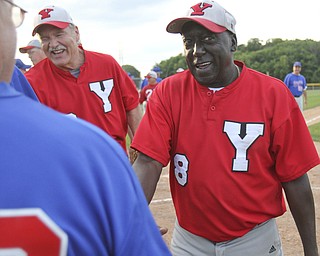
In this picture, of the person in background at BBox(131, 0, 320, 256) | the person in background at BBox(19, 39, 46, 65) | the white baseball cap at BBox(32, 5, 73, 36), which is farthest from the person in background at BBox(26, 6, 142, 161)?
the person in background at BBox(19, 39, 46, 65)

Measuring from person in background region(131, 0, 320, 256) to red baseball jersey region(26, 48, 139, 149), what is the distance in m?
A: 1.55

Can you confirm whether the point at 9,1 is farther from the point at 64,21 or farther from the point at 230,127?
the point at 64,21

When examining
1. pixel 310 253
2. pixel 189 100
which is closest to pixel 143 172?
pixel 189 100

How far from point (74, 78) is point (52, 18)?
0.54 metres

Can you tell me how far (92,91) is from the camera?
13.9 ft

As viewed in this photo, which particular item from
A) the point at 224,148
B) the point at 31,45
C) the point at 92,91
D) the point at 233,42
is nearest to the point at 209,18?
the point at 233,42

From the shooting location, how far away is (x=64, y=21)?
14.0 feet

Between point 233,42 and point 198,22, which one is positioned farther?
point 233,42

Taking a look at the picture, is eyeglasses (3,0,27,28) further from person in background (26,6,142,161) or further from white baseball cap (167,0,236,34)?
person in background (26,6,142,161)

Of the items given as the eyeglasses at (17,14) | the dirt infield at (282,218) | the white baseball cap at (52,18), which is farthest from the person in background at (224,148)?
the dirt infield at (282,218)

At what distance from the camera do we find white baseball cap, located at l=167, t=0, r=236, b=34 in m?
2.63

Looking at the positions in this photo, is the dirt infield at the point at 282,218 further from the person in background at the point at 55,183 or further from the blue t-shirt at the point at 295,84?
the blue t-shirt at the point at 295,84

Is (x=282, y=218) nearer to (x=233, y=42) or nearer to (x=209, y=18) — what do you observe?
(x=233, y=42)

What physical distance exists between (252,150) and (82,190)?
5.45ft
